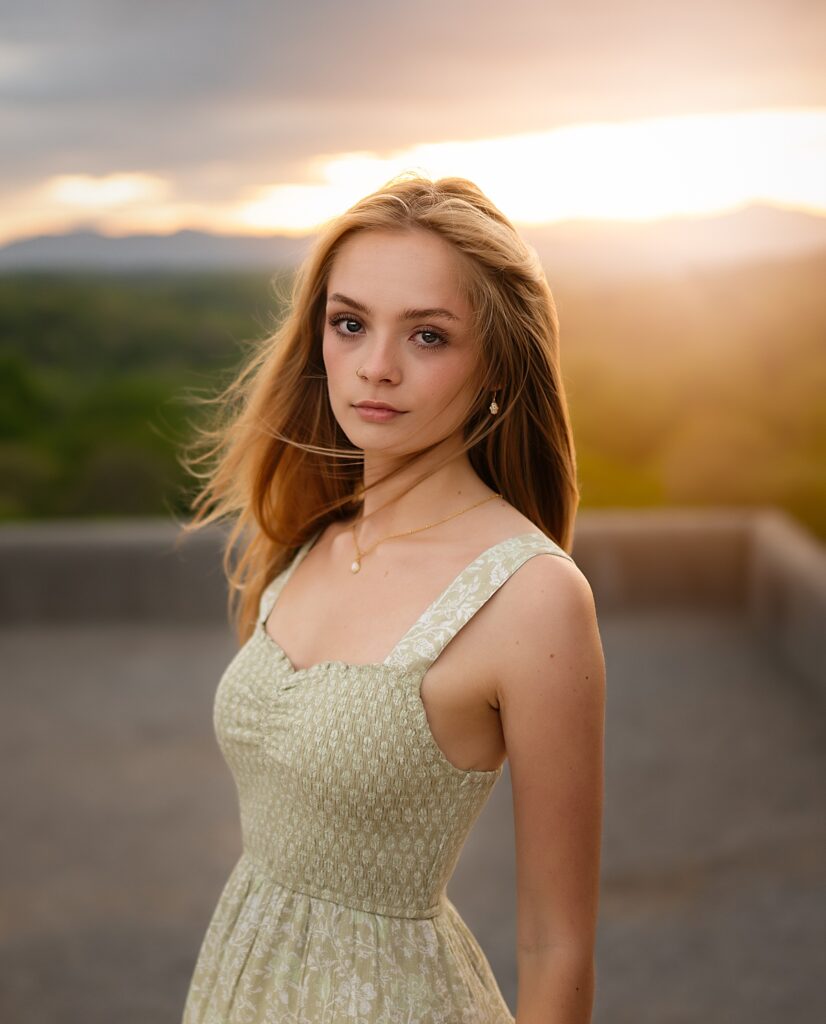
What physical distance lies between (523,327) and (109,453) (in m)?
6.09

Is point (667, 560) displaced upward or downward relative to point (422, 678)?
downward

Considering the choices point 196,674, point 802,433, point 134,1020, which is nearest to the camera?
point 134,1020

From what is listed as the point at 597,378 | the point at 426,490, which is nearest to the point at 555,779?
the point at 426,490

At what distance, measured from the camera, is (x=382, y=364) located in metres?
1.16

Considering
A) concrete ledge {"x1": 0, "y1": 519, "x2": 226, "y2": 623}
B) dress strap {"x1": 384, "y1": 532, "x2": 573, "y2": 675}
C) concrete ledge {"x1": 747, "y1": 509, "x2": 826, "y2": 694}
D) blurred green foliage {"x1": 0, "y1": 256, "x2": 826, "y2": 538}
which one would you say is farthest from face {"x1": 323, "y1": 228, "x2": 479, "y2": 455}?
blurred green foliage {"x1": 0, "y1": 256, "x2": 826, "y2": 538}

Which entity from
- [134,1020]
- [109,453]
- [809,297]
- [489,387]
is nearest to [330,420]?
[489,387]

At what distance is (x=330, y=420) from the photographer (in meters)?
1.45

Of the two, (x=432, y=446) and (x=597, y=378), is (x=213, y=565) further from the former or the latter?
(x=432, y=446)

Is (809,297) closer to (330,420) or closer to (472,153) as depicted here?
(472,153)

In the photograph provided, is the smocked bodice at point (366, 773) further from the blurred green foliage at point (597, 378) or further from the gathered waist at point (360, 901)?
the blurred green foliage at point (597, 378)

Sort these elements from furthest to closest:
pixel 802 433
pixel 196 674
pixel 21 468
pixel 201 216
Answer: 1. pixel 21 468
2. pixel 802 433
3. pixel 201 216
4. pixel 196 674

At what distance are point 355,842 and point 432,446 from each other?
1.35ft

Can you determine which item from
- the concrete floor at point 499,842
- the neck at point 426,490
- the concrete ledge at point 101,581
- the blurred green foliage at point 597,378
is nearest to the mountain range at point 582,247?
the blurred green foliage at point 597,378

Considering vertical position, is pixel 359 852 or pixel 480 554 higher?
pixel 480 554
